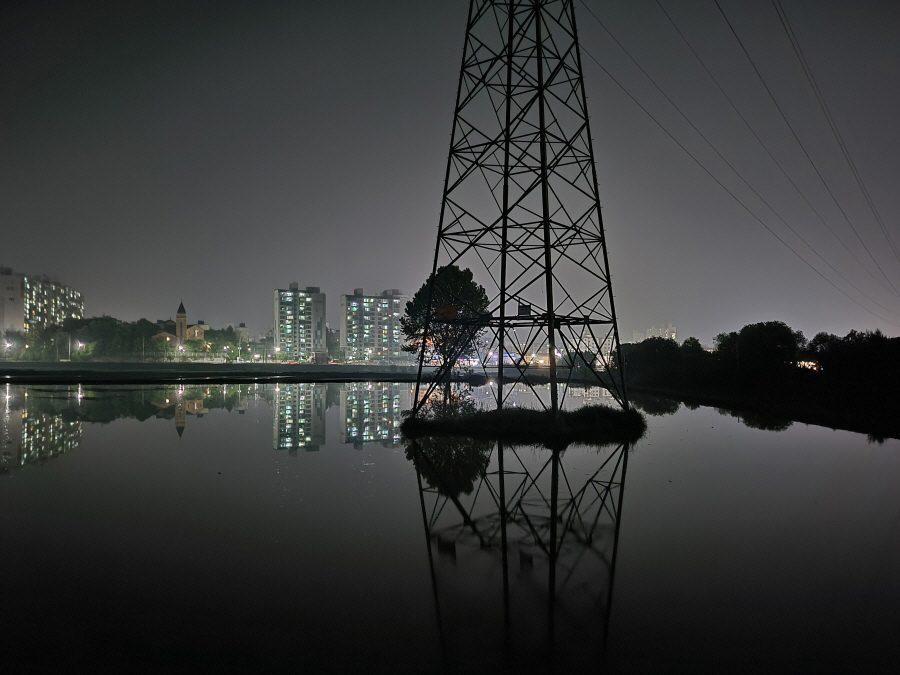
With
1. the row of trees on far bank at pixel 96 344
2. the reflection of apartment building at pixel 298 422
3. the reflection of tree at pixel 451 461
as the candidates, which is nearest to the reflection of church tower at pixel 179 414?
the reflection of apartment building at pixel 298 422

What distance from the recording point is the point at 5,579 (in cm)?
614

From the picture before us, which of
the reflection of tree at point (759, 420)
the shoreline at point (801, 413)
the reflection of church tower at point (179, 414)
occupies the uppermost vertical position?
the reflection of church tower at point (179, 414)

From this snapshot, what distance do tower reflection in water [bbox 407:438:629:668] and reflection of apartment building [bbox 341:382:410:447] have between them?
14.5 ft

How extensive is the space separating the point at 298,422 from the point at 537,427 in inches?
388

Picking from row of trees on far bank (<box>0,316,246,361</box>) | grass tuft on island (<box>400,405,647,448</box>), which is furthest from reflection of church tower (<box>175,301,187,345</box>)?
grass tuft on island (<box>400,405,647,448</box>)

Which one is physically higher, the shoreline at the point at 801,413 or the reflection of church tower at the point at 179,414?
the reflection of church tower at the point at 179,414

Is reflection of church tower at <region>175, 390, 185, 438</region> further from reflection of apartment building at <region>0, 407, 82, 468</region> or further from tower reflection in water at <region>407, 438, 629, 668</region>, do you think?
tower reflection in water at <region>407, 438, 629, 668</region>

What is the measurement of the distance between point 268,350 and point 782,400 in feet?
601

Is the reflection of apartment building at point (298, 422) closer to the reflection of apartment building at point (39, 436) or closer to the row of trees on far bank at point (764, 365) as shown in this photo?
the reflection of apartment building at point (39, 436)

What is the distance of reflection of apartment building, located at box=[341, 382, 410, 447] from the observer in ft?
58.6

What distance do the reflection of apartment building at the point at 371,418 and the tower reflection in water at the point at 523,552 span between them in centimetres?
442

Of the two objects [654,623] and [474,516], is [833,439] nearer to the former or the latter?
[474,516]

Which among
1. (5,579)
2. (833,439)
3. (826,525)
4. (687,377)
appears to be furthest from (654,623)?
(687,377)

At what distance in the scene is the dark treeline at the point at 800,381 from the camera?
23.4 metres
